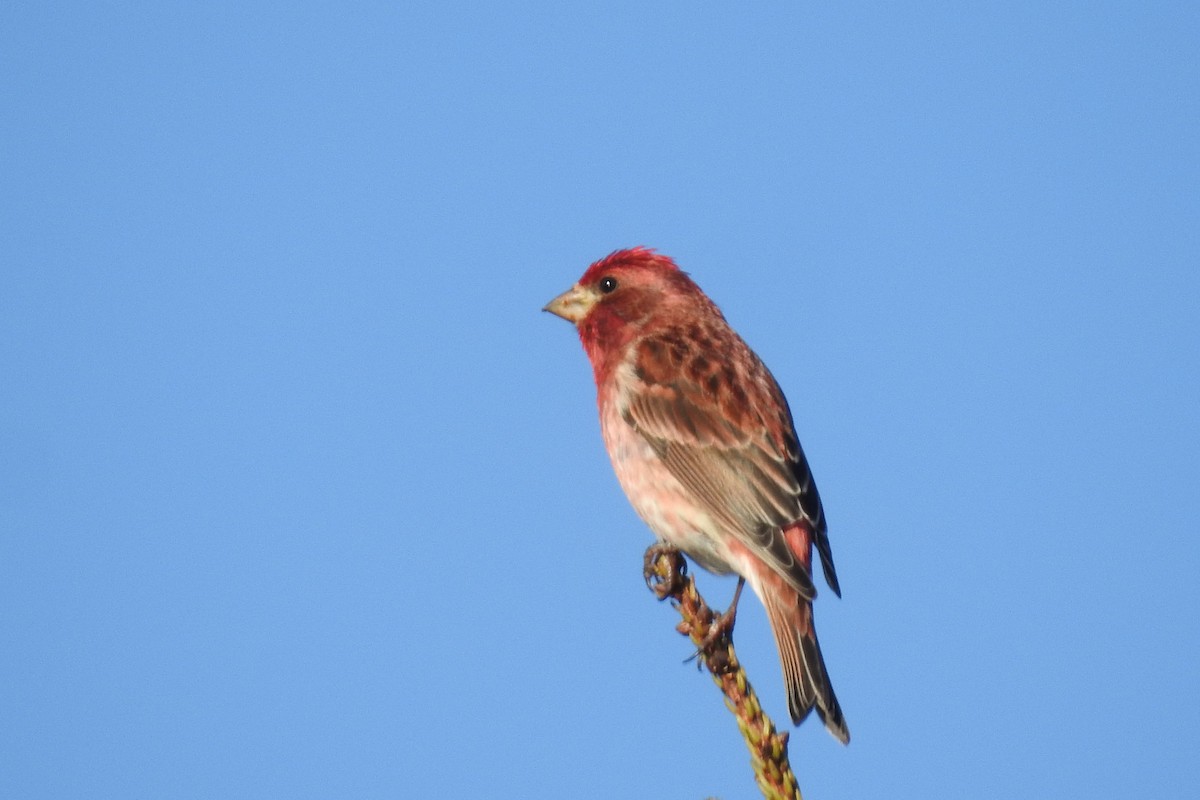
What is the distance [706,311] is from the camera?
999 cm

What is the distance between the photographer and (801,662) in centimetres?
748

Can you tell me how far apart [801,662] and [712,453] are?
1.57m

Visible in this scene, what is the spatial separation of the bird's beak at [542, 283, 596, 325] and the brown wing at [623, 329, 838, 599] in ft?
2.77

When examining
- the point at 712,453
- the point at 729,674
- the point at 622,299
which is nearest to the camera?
the point at 729,674

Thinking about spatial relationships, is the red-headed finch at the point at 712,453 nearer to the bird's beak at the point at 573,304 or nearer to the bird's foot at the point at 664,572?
the bird's beak at the point at 573,304

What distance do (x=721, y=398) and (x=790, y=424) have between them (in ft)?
1.65

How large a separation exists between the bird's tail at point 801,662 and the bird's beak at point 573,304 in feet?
10.2

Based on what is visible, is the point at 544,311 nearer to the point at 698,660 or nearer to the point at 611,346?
the point at 611,346

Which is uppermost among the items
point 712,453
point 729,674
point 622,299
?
point 622,299

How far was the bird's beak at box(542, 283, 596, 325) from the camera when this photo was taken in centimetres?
1007

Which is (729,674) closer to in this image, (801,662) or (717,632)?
(717,632)

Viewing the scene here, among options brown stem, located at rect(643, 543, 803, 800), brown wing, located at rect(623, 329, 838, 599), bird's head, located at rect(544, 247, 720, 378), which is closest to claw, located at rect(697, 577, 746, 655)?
brown stem, located at rect(643, 543, 803, 800)

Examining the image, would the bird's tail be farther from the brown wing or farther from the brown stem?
the brown stem

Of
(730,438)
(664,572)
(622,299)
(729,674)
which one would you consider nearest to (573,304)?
(622,299)
